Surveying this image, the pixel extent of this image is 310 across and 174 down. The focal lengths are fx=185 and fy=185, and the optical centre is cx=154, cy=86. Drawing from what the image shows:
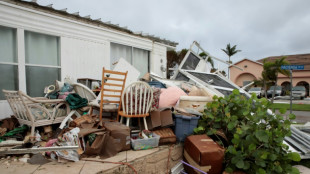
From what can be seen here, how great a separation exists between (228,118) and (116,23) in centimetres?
446

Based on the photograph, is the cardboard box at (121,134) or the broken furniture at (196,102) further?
the broken furniture at (196,102)

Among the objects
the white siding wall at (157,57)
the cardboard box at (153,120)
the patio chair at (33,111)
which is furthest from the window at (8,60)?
the white siding wall at (157,57)

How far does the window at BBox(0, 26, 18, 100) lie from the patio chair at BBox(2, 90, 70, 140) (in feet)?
2.78

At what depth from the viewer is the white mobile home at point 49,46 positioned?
3695 millimetres

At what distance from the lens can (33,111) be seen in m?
2.98

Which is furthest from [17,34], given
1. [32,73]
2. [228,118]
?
[228,118]

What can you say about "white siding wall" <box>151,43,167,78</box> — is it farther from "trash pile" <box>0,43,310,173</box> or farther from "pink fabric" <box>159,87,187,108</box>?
"pink fabric" <box>159,87,187,108</box>

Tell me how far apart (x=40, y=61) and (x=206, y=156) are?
3.94 m

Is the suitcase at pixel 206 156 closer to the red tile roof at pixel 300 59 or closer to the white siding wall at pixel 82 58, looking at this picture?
the white siding wall at pixel 82 58

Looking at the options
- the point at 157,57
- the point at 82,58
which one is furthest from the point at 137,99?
the point at 157,57

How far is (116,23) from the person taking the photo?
5754 millimetres

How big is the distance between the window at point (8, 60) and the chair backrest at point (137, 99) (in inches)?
98.4

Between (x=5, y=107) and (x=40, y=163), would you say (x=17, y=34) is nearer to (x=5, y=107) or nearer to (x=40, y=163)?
(x=5, y=107)

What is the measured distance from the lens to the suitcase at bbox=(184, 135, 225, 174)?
2.38m
